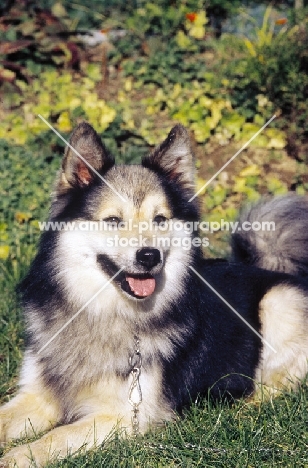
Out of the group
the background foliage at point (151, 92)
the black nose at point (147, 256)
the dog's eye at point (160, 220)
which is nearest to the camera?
the black nose at point (147, 256)

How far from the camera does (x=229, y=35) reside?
7566mm

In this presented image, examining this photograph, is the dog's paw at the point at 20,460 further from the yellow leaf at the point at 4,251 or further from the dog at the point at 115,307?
the yellow leaf at the point at 4,251

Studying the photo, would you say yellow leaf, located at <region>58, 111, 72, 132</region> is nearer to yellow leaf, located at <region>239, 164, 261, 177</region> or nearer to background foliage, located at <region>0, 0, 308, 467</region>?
background foliage, located at <region>0, 0, 308, 467</region>

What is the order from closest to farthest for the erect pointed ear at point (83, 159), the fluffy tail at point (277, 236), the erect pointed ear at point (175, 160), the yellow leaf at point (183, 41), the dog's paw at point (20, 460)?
the dog's paw at point (20, 460), the erect pointed ear at point (83, 159), the erect pointed ear at point (175, 160), the fluffy tail at point (277, 236), the yellow leaf at point (183, 41)

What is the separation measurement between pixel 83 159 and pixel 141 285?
74 cm

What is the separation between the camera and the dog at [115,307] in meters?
3.24

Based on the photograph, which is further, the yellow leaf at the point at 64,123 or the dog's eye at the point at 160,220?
the yellow leaf at the point at 64,123

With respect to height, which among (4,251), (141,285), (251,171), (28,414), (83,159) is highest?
(251,171)

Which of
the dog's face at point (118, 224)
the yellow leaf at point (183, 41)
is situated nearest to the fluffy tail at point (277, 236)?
the dog's face at point (118, 224)

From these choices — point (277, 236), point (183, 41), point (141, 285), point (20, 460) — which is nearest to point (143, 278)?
point (141, 285)

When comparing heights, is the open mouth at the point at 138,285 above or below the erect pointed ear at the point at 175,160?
below

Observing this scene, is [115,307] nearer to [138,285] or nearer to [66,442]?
[138,285]

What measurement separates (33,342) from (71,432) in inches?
25.1

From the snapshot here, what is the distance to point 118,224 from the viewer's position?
3.30 m
